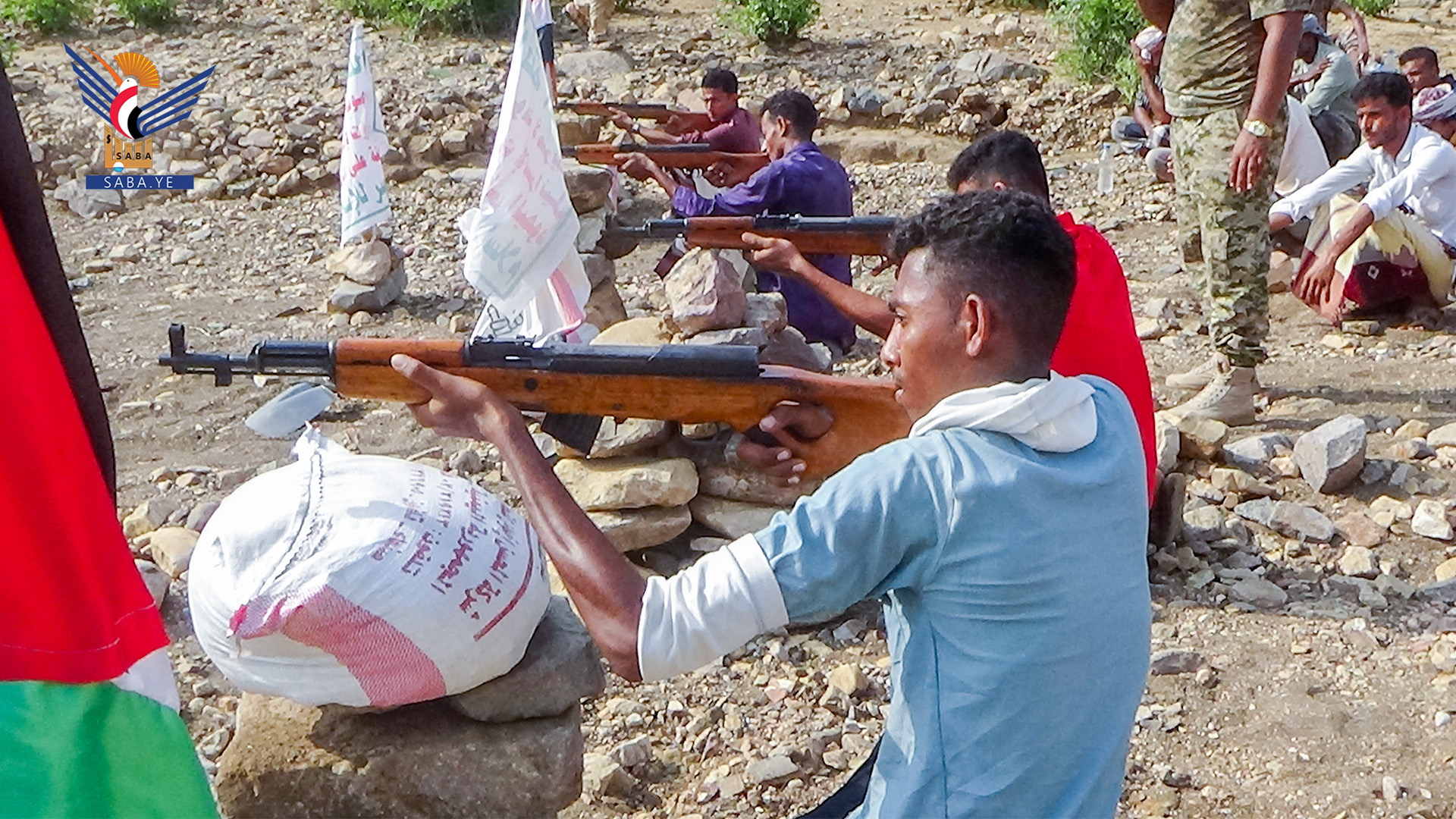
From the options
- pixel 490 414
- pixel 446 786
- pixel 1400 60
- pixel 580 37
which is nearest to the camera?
pixel 490 414

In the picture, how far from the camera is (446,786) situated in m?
2.54

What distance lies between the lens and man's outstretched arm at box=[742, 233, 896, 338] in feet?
14.1

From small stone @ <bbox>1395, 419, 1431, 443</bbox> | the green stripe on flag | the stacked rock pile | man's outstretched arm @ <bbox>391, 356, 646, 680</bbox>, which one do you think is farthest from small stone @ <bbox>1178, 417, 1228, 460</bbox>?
the green stripe on flag

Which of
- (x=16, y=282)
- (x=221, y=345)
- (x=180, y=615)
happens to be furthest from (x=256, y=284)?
(x=16, y=282)

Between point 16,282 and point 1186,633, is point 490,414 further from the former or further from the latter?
point 1186,633

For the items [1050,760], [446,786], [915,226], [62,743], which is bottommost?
[446,786]

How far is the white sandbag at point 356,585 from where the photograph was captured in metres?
2.24

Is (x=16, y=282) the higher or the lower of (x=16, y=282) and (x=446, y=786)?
the higher

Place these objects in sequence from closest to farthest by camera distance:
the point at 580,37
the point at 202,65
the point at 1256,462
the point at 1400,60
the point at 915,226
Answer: the point at 915,226 → the point at 1256,462 → the point at 1400,60 → the point at 202,65 → the point at 580,37

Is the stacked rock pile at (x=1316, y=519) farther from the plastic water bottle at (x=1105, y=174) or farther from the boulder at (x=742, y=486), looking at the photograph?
the plastic water bottle at (x=1105, y=174)

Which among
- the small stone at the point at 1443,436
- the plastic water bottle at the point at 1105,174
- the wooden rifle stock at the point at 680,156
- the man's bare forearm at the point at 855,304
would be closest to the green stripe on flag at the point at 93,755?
the man's bare forearm at the point at 855,304

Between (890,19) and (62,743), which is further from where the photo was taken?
(890,19)

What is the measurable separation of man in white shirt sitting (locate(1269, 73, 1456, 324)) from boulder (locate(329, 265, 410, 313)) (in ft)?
15.1

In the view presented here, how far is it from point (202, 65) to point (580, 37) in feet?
11.9
